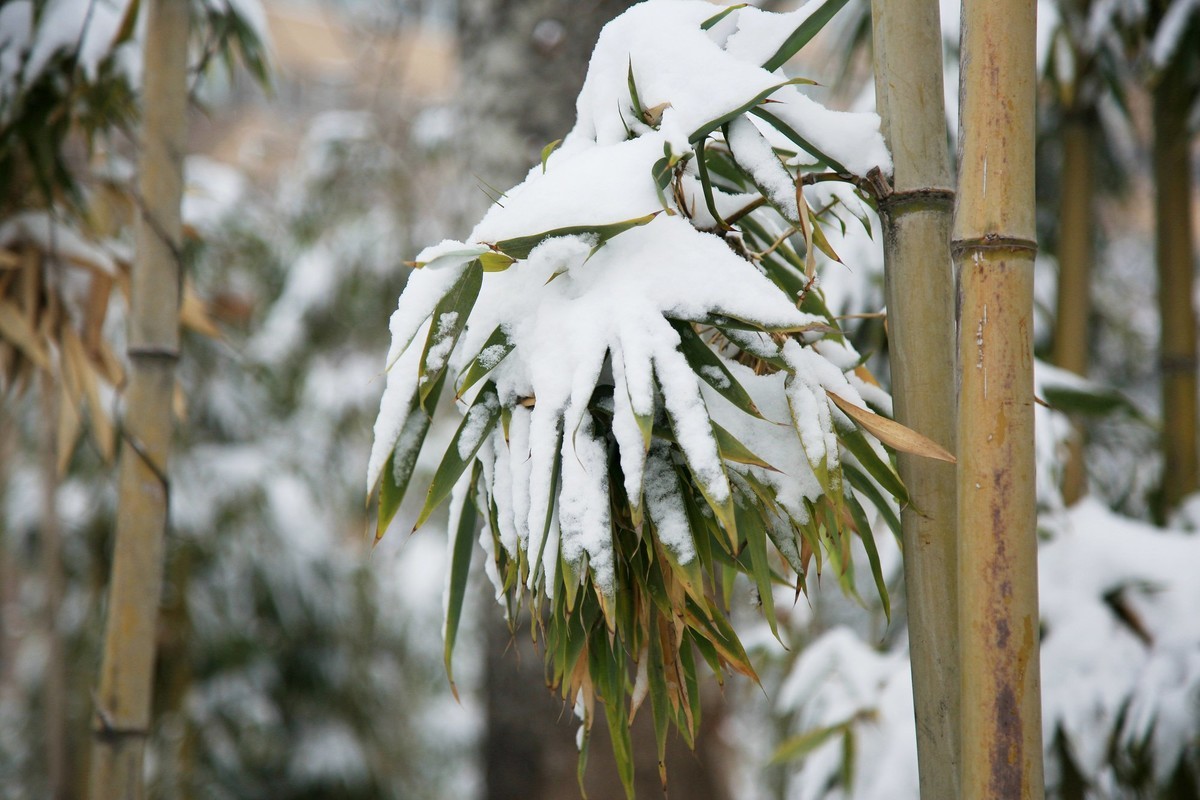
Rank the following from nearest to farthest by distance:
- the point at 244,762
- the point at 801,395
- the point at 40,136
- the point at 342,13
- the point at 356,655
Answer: the point at 801,395 → the point at 40,136 → the point at 244,762 → the point at 356,655 → the point at 342,13

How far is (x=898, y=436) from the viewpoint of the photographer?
616mm

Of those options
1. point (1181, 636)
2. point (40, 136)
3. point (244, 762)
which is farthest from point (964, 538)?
point (244, 762)

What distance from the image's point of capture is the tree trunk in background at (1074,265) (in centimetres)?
186

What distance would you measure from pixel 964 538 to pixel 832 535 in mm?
86

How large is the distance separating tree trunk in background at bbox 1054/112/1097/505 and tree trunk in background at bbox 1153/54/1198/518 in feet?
0.44

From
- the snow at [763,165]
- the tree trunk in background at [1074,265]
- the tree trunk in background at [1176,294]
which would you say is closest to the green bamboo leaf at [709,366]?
the snow at [763,165]

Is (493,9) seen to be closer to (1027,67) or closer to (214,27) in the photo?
(214,27)

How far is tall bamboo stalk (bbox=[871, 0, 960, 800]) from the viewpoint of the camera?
655mm

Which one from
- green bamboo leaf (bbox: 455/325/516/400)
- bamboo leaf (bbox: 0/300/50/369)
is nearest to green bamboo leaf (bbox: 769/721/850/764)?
green bamboo leaf (bbox: 455/325/516/400)

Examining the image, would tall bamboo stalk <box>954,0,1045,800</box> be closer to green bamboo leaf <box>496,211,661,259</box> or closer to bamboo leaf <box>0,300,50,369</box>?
green bamboo leaf <box>496,211,661,259</box>

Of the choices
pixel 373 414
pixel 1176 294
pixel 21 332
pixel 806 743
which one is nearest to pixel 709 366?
pixel 806 743

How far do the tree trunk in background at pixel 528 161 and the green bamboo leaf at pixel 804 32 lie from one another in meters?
1.17

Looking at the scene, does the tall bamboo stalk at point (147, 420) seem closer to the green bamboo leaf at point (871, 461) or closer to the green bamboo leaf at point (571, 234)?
the green bamboo leaf at point (571, 234)

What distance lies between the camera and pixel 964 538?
614 millimetres
